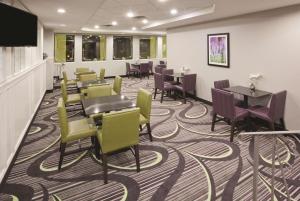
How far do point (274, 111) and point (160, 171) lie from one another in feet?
7.76

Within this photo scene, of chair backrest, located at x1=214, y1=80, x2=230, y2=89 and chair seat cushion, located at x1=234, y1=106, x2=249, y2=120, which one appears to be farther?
chair backrest, located at x1=214, y1=80, x2=230, y2=89

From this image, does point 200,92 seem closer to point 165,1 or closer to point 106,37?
point 165,1

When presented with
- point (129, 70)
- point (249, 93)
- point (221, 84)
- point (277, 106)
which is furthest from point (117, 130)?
point (129, 70)

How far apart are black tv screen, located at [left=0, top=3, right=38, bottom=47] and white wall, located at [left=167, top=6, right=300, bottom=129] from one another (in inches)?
178

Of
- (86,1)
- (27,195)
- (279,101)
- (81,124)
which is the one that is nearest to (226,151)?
(279,101)

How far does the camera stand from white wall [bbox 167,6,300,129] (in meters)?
4.17

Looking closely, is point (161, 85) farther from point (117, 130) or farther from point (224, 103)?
point (117, 130)

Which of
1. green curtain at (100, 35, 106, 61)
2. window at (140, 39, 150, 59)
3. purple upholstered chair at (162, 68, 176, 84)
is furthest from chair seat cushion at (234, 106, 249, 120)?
window at (140, 39, 150, 59)

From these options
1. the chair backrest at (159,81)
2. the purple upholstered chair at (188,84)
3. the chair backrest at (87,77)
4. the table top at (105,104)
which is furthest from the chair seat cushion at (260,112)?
the chair backrest at (87,77)

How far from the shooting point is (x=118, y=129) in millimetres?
2717

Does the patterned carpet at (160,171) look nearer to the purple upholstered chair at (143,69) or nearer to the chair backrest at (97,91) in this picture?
the chair backrest at (97,91)

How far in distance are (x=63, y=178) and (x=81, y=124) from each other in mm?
844

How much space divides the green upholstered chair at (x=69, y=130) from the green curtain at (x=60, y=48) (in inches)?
361

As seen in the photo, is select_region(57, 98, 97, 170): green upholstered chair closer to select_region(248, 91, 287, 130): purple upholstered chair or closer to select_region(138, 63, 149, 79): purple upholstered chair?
select_region(248, 91, 287, 130): purple upholstered chair
